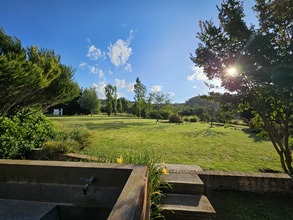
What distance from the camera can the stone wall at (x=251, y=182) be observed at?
3.40 metres

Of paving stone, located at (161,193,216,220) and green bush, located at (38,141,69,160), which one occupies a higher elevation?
green bush, located at (38,141,69,160)

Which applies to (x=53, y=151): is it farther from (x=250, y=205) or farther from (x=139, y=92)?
(x=139, y=92)

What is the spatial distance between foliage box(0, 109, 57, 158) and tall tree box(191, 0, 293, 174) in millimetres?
5693

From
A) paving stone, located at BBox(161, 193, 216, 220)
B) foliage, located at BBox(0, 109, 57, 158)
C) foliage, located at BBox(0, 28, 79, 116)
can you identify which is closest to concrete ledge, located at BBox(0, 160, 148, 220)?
paving stone, located at BBox(161, 193, 216, 220)

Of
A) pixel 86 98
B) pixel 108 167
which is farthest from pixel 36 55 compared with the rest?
pixel 86 98

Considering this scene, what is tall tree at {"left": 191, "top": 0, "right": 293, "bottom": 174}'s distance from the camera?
11.3 feet

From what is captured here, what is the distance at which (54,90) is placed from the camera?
263 inches

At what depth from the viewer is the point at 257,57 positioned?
3.61 m

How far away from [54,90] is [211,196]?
261 inches

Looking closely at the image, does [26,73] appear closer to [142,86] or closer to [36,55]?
[36,55]

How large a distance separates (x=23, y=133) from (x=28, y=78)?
1800mm

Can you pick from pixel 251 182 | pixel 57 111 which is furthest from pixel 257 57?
pixel 57 111

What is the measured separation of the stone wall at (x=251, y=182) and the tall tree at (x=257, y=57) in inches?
49.8

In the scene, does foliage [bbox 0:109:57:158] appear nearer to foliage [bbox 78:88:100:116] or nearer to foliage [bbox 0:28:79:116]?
foliage [bbox 0:28:79:116]
